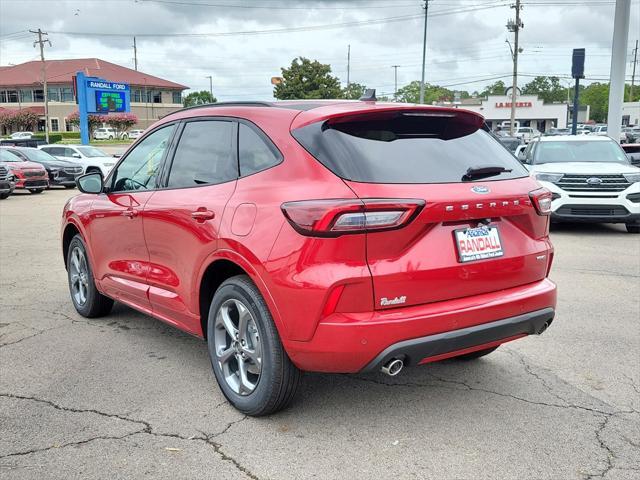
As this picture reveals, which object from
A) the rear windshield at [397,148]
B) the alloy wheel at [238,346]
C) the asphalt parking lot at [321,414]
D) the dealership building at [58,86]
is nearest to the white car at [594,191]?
the asphalt parking lot at [321,414]

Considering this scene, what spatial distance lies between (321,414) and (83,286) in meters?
3.15

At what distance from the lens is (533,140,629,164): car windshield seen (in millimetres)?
11789

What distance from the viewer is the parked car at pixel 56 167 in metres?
22.0

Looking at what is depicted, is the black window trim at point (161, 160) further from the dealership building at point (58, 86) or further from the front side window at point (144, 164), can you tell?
the dealership building at point (58, 86)

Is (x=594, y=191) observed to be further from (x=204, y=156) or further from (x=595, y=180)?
(x=204, y=156)

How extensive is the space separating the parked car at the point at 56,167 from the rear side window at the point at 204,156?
19059mm

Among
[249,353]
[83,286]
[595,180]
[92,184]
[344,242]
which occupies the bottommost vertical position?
[83,286]

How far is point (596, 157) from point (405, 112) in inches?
374

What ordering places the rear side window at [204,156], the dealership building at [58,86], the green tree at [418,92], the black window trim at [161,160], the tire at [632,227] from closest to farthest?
the rear side window at [204,156]
the black window trim at [161,160]
the tire at [632,227]
the dealership building at [58,86]
the green tree at [418,92]

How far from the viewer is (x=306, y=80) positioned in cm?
6394

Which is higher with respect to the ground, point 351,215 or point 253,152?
point 253,152

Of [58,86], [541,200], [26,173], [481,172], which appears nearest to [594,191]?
[541,200]

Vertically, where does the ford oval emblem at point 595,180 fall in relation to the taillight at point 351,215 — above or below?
below

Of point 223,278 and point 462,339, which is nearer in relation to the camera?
point 462,339
